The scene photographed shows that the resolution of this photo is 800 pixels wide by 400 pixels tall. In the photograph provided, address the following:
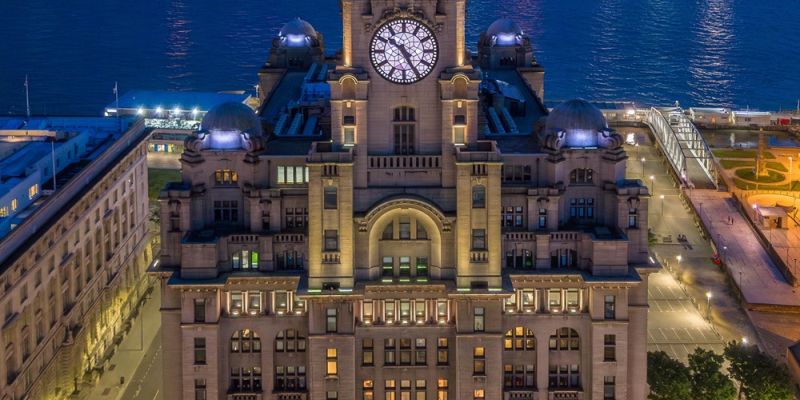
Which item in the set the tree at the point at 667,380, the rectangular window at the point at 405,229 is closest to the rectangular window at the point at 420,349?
the rectangular window at the point at 405,229

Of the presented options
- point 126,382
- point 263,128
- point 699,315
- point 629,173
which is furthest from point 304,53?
point 629,173

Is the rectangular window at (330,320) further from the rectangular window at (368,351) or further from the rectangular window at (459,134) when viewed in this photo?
the rectangular window at (459,134)

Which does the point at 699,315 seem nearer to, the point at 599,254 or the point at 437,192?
the point at 599,254

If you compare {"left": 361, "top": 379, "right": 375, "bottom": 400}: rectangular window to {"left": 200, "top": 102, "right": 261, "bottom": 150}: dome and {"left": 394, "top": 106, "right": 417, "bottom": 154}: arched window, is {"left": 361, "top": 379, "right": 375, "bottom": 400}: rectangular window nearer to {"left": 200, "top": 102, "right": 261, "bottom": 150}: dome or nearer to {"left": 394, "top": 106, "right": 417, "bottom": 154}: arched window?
{"left": 394, "top": 106, "right": 417, "bottom": 154}: arched window

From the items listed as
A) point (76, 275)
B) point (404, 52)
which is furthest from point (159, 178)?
point (404, 52)

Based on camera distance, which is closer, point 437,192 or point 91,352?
point 437,192

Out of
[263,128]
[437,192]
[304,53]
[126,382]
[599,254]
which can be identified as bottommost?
[126,382]
